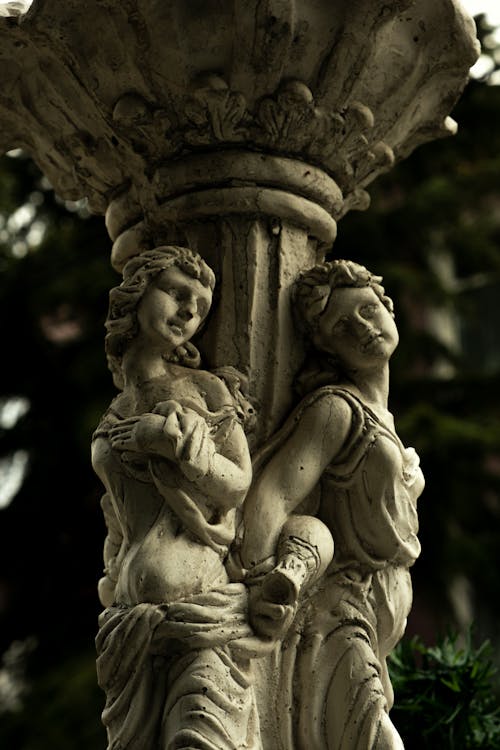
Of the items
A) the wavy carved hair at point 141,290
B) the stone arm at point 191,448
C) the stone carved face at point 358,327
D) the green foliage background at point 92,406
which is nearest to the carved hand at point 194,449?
the stone arm at point 191,448

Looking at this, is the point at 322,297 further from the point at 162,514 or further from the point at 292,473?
the point at 162,514

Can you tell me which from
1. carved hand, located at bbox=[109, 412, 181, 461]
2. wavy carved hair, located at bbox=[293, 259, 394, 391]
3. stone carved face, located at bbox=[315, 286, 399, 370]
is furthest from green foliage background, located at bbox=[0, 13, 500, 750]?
carved hand, located at bbox=[109, 412, 181, 461]

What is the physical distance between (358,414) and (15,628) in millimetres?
5570

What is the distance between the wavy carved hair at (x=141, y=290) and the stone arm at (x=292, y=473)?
38 cm

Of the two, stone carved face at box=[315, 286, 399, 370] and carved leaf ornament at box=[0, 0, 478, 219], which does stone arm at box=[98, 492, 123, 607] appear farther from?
carved leaf ornament at box=[0, 0, 478, 219]

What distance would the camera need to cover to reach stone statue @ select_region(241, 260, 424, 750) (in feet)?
12.8

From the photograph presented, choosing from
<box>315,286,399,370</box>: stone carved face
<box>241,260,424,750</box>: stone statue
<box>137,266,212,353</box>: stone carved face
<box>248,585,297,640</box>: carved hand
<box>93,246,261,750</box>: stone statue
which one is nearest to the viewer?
<box>93,246,261,750</box>: stone statue

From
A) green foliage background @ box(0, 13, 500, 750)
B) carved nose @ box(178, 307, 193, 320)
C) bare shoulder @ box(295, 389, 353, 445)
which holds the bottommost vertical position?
green foliage background @ box(0, 13, 500, 750)

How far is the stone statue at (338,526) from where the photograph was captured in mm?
3898

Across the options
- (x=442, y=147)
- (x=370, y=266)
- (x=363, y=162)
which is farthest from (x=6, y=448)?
(x=363, y=162)

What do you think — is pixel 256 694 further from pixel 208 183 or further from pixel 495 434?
pixel 495 434

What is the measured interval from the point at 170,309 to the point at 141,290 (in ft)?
0.34

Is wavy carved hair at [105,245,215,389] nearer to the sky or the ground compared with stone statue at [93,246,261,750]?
nearer to the sky

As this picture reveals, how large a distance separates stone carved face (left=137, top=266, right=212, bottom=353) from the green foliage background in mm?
4394
